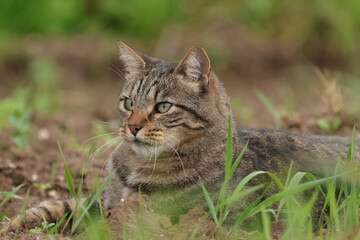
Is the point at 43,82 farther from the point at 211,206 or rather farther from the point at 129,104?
the point at 211,206

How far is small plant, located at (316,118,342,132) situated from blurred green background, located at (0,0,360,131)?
11.5ft

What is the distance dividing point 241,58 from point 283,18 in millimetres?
848

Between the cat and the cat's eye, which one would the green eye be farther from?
the cat's eye

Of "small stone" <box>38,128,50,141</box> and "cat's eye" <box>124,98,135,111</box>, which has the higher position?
"cat's eye" <box>124,98,135,111</box>

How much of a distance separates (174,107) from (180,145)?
9.2 inches

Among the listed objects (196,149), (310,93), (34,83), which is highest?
(196,149)

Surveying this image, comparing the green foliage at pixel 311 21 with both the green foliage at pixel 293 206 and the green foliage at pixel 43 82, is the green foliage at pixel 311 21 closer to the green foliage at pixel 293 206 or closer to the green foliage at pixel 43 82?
the green foliage at pixel 43 82

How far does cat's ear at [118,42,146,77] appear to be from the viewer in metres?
4.50

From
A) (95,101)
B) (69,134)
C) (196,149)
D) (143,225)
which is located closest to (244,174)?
(196,149)

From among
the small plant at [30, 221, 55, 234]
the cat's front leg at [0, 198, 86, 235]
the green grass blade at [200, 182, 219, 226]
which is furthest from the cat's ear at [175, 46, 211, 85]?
the small plant at [30, 221, 55, 234]

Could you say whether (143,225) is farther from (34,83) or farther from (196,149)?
(34,83)

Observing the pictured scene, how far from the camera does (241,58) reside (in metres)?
10.0

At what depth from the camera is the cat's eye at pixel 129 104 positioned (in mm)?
4302

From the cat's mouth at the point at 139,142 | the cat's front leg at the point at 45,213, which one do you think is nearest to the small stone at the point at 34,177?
the cat's front leg at the point at 45,213
